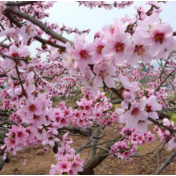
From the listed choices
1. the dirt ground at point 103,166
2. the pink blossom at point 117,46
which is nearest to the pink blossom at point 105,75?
the pink blossom at point 117,46

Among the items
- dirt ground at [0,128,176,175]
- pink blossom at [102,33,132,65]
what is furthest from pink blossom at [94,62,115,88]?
dirt ground at [0,128,176,175]

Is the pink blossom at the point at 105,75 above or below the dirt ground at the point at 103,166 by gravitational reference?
above

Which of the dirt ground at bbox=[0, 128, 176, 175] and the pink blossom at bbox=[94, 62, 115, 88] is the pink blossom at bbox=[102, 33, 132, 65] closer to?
the pink blossom at bbox=[94, 62, 115, 88]

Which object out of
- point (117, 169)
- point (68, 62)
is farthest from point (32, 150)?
point (68, 62)

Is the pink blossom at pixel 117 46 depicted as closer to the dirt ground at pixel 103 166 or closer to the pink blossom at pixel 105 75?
the pink blossom at pixel 105 75

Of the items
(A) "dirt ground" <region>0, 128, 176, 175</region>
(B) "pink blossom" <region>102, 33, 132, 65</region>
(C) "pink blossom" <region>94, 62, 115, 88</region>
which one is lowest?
(A) "dirt ground" <region>0, 128, 176, 175</region>

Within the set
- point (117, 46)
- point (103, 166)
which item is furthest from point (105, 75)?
point (103, 166)

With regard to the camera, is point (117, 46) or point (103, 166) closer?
point (117, 46)

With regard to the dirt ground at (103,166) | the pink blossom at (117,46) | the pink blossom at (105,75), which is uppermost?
the pink blossom at (117,46)

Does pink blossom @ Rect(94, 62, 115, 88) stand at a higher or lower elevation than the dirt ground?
higher

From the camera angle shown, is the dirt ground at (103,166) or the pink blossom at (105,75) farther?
the dirt ground at (103,166)

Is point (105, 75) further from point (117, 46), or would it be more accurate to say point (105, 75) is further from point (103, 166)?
point (103, 166)

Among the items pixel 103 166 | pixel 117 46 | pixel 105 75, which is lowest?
pixel 103 166

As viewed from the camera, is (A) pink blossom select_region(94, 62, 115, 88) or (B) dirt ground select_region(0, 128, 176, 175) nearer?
(A) pink blossom select_region(94, 62, 115, 88)
